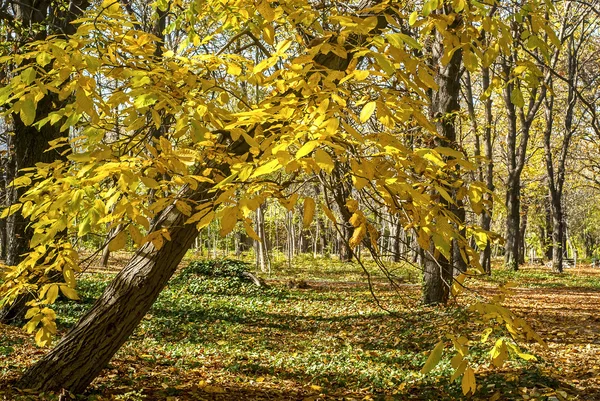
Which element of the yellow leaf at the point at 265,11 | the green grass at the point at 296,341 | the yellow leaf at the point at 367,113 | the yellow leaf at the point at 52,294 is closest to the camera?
the yellow leaf at the point at 367,113

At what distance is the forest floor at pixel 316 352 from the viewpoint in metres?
5.09

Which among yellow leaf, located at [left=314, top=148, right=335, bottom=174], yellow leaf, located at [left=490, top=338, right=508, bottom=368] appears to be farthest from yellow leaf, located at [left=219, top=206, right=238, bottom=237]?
yellow leaf, located at [left=490, top=338, right=508, bottom=368]

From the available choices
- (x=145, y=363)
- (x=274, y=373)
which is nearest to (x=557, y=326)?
(x=274, y=373)

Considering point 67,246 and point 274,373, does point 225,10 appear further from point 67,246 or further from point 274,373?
point 274,373

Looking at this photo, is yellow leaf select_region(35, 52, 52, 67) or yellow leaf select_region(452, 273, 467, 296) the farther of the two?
yellow leaf select_region(452, 273, 467, 296)

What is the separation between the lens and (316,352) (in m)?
7.26

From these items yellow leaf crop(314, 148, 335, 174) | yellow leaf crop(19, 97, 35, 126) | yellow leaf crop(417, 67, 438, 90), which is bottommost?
yellow leaf crop(314, 148, 335, 174)

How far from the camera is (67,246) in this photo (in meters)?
2.81

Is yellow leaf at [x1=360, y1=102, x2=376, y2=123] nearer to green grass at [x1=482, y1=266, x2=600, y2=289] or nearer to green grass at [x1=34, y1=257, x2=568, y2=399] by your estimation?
green grass at [x1=34, y1=257, x2=568, y2=399]

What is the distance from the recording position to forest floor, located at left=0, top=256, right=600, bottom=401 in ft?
16.7

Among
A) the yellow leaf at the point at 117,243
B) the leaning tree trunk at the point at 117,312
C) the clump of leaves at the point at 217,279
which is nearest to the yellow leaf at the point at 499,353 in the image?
the yellow leaf at the point at 117,243

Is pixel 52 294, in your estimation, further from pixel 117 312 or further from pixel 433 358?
pixel 433 358

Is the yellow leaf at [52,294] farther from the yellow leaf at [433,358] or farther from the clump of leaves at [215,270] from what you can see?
the clump of leaves at [215,270]

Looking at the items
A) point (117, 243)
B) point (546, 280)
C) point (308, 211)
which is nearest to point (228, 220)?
point (308, 211)
